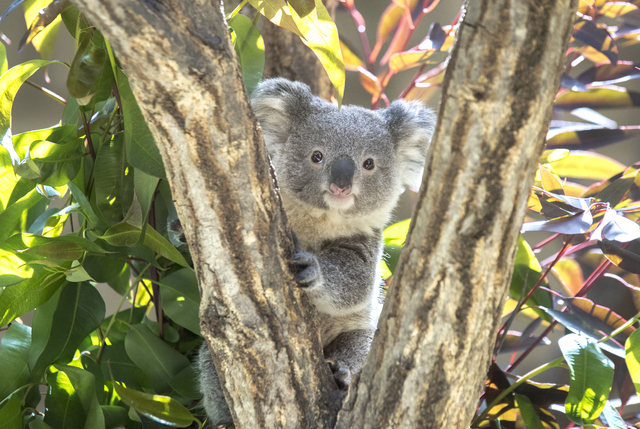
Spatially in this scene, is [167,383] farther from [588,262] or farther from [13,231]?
[588,262]

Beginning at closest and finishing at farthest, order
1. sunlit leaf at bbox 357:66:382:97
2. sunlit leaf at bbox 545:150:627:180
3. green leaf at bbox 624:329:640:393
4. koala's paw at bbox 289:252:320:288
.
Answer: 1. koala's paw at bbox 289:252:320:288
2. green leaf at bbox 624:329:640:393
3. sunlit leaf at bbox 545:150:627:180
4. sunlit leaf at bbox 357:66:382:97

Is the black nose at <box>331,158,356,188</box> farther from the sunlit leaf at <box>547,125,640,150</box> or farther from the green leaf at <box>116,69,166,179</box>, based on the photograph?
the sunlit leaf at <box>547,125,640,150</box>

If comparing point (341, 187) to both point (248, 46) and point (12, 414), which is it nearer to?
point (248, 46)

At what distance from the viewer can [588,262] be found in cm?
200

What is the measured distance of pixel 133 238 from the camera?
1453mm

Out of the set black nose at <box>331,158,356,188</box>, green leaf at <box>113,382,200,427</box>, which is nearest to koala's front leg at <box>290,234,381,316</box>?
black nose at <box>331,158,356,188</box>

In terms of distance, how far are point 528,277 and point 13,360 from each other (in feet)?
5.76

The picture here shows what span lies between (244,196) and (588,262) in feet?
4.98

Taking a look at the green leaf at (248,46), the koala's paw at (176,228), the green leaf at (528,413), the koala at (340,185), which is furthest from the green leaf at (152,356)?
the green leaf at (528,413)

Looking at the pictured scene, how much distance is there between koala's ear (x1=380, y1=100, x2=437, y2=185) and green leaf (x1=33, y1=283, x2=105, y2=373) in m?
1.21

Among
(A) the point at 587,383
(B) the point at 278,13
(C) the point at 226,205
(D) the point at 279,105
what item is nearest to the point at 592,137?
(A) the point at 587,383

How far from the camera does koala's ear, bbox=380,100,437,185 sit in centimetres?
196

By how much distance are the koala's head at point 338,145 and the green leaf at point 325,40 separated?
465 millimetres

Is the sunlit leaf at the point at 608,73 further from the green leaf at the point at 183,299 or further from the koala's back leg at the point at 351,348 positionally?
the green leaf at the point at 183,299
